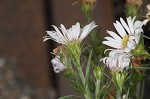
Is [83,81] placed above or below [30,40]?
→ below

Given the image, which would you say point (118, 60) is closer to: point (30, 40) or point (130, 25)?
point (130, 25)

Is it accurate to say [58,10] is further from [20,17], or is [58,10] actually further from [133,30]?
[133,30]

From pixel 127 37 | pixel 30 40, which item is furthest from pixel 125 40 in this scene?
pixel 30 40

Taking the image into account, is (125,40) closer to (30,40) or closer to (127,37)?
(127,37)

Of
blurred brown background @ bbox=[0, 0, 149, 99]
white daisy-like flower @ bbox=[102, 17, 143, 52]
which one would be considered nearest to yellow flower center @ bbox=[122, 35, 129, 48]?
white daisy-like flower @ bbox=[102, 17, 143, 52]

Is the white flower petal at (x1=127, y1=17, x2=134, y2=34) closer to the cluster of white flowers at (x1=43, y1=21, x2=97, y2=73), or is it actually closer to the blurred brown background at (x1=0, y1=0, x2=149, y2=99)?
the cluster of white flowers at (x1=43, y1=21, x2=97, y2=73)

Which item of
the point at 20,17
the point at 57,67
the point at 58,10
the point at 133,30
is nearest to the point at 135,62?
the point at 133,30

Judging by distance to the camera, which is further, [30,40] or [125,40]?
[30,40]
